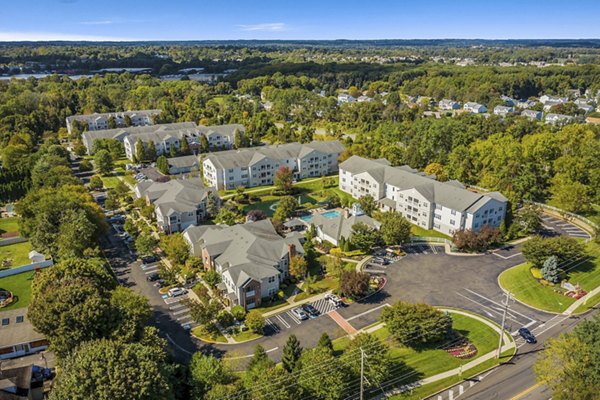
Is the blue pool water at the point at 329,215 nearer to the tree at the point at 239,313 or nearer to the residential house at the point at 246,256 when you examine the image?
the residential house at the point at 246,256

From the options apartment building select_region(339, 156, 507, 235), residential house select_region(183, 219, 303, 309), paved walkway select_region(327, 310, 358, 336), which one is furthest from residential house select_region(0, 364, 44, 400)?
apartment building select_region(339, 156, 507, 235)

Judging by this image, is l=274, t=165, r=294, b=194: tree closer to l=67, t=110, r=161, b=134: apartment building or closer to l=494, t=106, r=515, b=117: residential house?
l=67, t=110, r=161, b=134: apartment building

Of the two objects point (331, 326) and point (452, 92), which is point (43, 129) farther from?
point (452, 92)

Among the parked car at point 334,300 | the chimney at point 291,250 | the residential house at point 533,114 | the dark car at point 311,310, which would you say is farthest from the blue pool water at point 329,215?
the residential house at point 533,114

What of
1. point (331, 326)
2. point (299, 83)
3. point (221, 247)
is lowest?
point (331, 326)

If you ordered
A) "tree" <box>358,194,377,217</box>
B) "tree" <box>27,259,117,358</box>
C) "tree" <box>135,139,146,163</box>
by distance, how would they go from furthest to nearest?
"tree" <box>135,139,146,163</box> → "tree" <box>358,194,377,217</box> → "tree" <box>27,259,117,358</box>

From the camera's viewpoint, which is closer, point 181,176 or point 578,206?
point 578,206

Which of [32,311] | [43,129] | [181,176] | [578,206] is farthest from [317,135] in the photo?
[32,311]
